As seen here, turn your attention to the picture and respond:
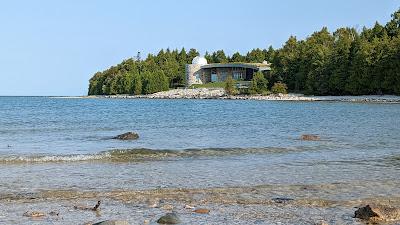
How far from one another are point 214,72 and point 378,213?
16370cm

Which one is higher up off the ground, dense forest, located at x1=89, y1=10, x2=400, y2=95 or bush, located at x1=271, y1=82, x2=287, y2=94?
dense forest, located at x1=89, y1=10, x2=400, y2=95

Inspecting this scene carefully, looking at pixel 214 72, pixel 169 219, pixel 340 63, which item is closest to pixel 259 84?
pixel 340 63

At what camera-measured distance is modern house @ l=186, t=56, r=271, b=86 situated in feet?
540

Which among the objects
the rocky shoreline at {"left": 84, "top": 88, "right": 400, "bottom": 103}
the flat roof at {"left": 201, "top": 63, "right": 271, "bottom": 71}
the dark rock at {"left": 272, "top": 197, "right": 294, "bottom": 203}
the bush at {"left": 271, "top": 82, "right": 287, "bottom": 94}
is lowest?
the dark rock at {"left": 272, "top": 197, "right": 294, "bottom": 203}

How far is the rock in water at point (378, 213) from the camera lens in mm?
9648

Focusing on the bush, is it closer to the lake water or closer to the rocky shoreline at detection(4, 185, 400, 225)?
the lake water

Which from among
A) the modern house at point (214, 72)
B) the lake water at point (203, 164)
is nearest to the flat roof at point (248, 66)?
the modern house at point (214, 72)

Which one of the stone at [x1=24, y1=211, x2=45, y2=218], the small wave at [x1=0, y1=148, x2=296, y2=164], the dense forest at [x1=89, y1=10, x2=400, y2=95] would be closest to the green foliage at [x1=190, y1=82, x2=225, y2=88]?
the dense forest at [x1=89, y1=10, x2=400, y2=95]

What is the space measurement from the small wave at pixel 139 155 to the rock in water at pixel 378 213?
36.3 ft

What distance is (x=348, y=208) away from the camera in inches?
430

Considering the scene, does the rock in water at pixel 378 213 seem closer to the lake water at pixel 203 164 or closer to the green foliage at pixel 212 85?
the lake water at pixel 203 164

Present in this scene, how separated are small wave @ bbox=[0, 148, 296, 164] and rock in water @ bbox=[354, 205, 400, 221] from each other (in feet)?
36.3

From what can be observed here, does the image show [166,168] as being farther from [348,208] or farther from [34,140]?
[34,140]

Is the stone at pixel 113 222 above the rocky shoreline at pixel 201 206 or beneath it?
above
